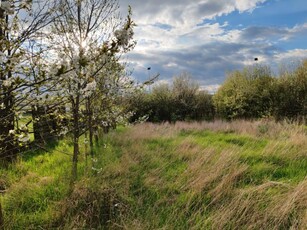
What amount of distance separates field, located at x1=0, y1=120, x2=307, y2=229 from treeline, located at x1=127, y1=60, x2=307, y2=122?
956 cm

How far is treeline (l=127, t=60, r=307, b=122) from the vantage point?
2097 centimetres

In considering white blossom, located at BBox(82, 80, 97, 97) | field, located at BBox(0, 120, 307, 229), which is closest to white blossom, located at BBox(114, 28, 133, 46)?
white blossom, located at BBox(82, 80, 97, 97)

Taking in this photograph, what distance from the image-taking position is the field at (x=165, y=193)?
184 inches

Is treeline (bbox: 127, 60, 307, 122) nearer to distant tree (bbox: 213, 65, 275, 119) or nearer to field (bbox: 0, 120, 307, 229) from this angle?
distant tree (bbox: 213, 65, 275, 119)

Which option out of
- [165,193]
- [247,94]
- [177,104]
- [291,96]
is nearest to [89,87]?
[165,193]

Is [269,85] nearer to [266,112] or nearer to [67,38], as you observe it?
[266,112]

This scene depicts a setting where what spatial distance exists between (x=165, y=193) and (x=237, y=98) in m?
18.7

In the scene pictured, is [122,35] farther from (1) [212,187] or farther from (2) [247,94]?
(2) [247,94]

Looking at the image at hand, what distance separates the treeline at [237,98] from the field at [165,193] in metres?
9.56

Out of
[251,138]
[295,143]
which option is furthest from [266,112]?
[295,143]

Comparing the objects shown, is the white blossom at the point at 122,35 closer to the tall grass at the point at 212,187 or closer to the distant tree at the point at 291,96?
the tall grass at the point at 212,187

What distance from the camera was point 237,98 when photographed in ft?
76.2

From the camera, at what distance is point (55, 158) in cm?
887

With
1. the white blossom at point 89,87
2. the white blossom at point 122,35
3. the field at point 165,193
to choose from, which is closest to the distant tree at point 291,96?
the field at point 165,193
